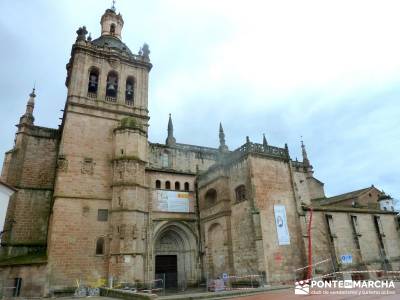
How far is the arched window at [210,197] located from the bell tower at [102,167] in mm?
5646

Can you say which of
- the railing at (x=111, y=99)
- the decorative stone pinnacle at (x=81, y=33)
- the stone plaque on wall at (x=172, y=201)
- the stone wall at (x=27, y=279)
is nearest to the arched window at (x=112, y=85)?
the railing at (x=111, y=99)

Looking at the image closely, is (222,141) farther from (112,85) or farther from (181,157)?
(112,85)

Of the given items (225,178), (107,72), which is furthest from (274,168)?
(107,72)

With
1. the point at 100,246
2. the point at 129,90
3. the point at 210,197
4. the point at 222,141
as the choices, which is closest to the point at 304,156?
the point at 222,141

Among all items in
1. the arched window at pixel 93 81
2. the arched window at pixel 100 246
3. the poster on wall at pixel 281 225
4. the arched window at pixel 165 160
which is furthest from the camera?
the arched window at pixel 165 160

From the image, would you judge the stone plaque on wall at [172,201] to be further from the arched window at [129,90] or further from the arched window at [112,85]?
the arched window at [112,85]

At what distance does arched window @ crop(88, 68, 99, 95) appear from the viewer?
29.1m

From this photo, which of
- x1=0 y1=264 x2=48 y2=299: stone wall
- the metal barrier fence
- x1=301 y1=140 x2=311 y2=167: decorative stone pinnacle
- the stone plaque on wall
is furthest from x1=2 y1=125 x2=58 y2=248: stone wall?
x1=301 y1=140 x2=311 y2=167: decorative stone pinnacle

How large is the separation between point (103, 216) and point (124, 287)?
19.3 ft

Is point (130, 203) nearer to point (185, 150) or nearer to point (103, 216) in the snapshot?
point (103, 216)

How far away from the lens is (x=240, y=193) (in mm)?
23469

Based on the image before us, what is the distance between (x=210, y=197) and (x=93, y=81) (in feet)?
53.8

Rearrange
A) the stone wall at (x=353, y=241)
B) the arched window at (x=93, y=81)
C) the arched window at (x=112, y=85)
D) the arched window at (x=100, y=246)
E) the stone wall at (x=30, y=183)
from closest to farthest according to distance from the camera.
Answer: the stone wall at (x=353, y=241) < the arched window at (x=100, y=246) < the stone wall at (x=30, y=183) < the arched window at (x=93, y=81) < the arched window at (x=112, y=85)

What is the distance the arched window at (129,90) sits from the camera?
100.0 ft
